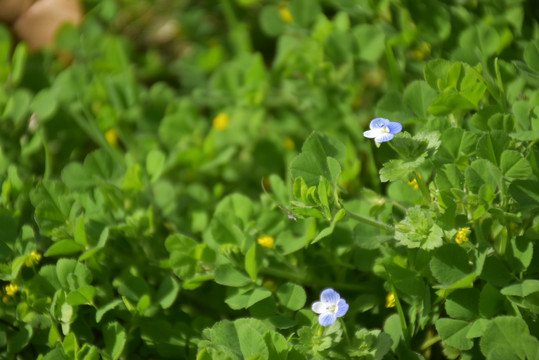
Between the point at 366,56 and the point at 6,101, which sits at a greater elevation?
the point at 6,101

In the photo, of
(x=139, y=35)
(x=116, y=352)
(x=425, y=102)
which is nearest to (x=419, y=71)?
(x=425, y=102)

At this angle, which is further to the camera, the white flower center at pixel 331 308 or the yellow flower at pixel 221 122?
the yellow flower at pixel 221 122

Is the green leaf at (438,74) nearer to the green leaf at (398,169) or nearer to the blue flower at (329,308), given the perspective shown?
the green leaf at (398,169)

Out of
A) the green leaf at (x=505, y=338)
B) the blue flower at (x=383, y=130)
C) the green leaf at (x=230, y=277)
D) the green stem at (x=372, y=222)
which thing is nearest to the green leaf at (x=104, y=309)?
the green leaf at (x=230, y=277)

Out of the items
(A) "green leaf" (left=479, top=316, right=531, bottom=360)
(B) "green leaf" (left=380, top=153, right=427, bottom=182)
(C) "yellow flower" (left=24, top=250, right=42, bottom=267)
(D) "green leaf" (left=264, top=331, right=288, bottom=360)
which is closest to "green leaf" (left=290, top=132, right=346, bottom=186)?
(B) "green leaf" (left=380, top=153, right=427, bottom=182)

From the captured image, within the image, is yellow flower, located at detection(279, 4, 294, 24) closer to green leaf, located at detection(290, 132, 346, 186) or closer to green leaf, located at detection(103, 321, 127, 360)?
green leaf, located at detection(290, 132, 346, 186)

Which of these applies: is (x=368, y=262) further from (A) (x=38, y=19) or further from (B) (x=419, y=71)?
(A) (x=38, y=19)

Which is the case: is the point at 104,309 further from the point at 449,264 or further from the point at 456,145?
the point at 456,145

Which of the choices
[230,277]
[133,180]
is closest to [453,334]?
[230,277]
